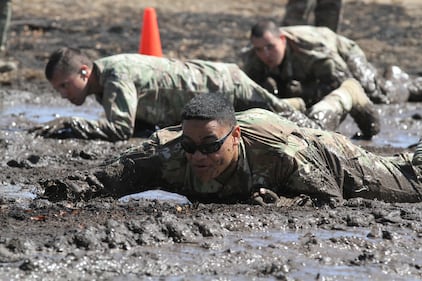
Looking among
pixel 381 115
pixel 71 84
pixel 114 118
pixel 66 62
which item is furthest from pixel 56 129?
pixel 381 115

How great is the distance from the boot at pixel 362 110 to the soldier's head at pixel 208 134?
14.8 ft

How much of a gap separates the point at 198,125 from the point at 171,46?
1067cm

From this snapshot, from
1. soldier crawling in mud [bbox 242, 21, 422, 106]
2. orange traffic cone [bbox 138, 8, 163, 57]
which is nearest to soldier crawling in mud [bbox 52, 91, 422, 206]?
soldier crawling in mud [bbox 242, 21, 422, 106]

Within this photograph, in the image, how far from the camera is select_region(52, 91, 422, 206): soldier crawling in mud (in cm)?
716

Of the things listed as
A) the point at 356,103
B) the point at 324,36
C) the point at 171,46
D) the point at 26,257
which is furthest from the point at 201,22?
the point at 26,257

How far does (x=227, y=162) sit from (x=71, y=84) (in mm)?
3276

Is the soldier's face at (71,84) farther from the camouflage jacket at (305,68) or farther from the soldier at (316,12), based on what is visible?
the soldier at (316,12)

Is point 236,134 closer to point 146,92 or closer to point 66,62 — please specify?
point 66,62

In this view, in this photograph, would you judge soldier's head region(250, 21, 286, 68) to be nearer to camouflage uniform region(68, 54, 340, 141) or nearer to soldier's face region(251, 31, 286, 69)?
soldier's face region(251, 31, 286, 69)

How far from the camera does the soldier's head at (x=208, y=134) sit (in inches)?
280

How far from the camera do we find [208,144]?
23.4 feet

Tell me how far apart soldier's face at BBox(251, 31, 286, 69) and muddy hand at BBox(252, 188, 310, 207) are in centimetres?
480

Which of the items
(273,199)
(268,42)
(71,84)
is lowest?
(268,42)

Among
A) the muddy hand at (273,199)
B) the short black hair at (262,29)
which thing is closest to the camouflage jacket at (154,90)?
the short black hair at (262,29)
